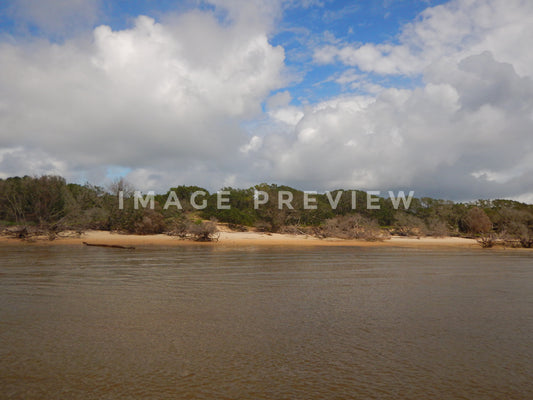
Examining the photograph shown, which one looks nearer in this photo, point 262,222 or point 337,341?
point 337,341

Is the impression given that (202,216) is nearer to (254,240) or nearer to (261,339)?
(254,240)

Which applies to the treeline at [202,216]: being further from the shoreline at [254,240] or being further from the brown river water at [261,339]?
the brown river water at [261,339]

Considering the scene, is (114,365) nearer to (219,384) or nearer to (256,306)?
(219,384)

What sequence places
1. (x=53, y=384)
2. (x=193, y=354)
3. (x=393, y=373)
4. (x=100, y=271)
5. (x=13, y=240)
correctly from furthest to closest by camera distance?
1. (x=13, y=240)
2. (x=100, y=271)
3. (x=193, y=354)
4. (x=393, y=373)
5. (x=53, y=384)

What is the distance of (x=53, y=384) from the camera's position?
10.2 ft

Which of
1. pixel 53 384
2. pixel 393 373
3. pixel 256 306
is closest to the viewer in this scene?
pixel 53 384

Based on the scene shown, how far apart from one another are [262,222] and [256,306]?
83.4ft

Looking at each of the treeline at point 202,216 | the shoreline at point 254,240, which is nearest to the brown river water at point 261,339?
the shoreline at point 254,240

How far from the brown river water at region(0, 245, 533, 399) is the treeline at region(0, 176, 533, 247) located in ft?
54.1

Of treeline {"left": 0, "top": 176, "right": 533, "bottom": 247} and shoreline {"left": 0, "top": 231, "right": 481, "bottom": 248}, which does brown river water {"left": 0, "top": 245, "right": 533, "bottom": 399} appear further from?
treeline {"left": 0, "top": 176, "right": 533, "bottom": 247}

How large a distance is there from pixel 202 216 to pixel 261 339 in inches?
1174

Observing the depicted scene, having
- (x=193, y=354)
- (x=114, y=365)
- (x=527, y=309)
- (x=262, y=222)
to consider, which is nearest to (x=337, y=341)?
(x=193, y=354)

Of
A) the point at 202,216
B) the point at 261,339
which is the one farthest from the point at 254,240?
the point at 261,339

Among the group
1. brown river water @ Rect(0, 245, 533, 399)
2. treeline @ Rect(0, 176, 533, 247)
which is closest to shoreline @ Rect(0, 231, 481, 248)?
treeline @ Rect(0, 176, 533, 247)
